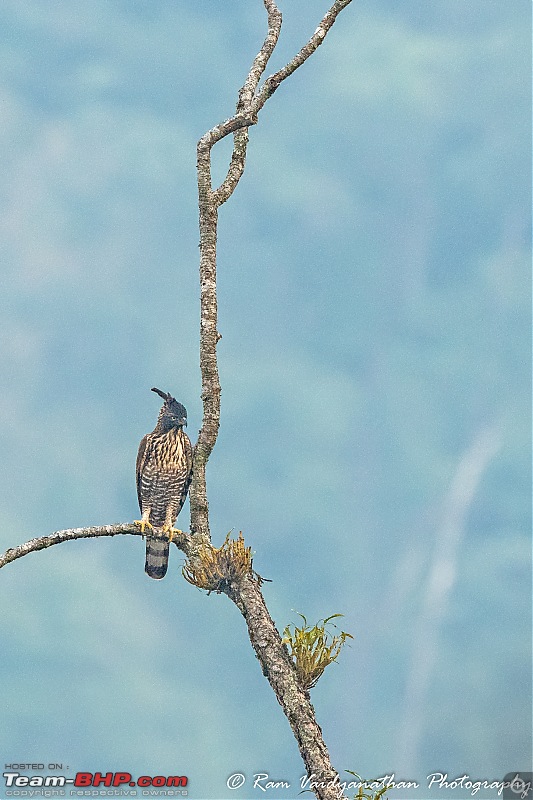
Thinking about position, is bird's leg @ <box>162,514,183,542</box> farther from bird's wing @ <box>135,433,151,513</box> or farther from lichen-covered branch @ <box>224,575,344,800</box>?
lichen-covered branch @ <box>224,575,344,800</box>

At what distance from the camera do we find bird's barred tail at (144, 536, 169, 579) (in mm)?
10148

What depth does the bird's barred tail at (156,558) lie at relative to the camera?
10.1m

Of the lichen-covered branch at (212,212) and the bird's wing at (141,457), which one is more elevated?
the lichen-covered branch at (212,212)

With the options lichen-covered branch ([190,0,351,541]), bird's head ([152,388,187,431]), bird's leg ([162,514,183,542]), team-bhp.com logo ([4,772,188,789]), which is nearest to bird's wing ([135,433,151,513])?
bird's head ([152,388,187,431])

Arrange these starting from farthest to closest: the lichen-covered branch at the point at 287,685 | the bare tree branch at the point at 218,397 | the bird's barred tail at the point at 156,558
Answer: the bird's barred tail at the point at 156,558 < the bare tree branch at the point at 218,397 < the lichen-covered branch at the point at 287,685

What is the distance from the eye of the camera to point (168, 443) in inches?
394

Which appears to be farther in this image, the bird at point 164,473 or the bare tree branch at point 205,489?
the bird at point 164,473

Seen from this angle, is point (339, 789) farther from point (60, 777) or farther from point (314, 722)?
point (60, 777)

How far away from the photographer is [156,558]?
10227 mm

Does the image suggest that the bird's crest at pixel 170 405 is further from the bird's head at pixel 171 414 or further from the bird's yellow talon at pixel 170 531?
the bird's yellow talon at pixel 170 531

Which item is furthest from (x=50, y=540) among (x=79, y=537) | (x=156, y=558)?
(x=156, y=558)

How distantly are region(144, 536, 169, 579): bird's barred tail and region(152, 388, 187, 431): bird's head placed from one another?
4.01ft

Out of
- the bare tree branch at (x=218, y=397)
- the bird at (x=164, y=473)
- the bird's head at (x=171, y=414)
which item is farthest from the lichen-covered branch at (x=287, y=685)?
the bird's head at (x=171, y=414)

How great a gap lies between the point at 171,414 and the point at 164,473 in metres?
0.62
